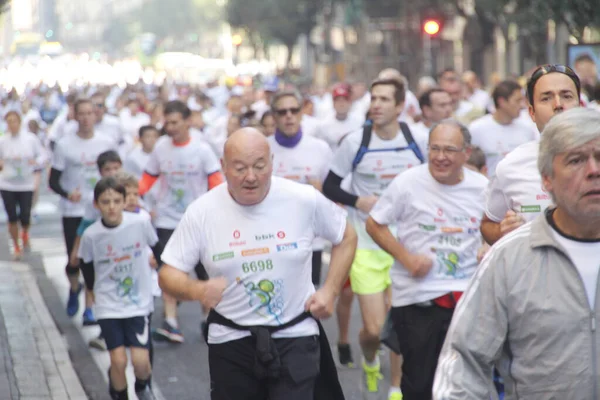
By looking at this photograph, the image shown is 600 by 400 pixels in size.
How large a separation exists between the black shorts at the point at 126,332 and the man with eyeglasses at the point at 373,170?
4.46ft

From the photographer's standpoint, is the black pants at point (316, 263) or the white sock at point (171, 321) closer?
the black pants at point (316, 263)

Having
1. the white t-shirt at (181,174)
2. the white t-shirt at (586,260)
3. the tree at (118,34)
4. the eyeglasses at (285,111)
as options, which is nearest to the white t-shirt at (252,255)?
the white t-shirt at (586,260)

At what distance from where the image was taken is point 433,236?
7141mm

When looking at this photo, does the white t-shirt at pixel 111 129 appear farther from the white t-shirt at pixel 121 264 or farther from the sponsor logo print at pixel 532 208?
the sponsor logo print at pixel 532 208

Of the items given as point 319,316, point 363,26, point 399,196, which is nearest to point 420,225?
point 399,196

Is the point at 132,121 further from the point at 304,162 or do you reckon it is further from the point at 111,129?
the point at 304,162

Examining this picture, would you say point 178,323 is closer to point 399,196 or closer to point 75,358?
point 75,358

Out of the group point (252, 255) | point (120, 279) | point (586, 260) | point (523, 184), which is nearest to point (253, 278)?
point (252, 255)

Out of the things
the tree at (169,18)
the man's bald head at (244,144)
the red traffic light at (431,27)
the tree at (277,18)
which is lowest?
the man's bald head at (244,144)

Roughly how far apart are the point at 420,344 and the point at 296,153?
11.4ft

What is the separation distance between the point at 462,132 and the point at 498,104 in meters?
3.90

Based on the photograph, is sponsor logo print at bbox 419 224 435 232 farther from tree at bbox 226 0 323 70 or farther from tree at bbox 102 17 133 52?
tree at bbox 102 17 133 52

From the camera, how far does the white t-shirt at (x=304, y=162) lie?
33.1 feet

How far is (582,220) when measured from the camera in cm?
371
